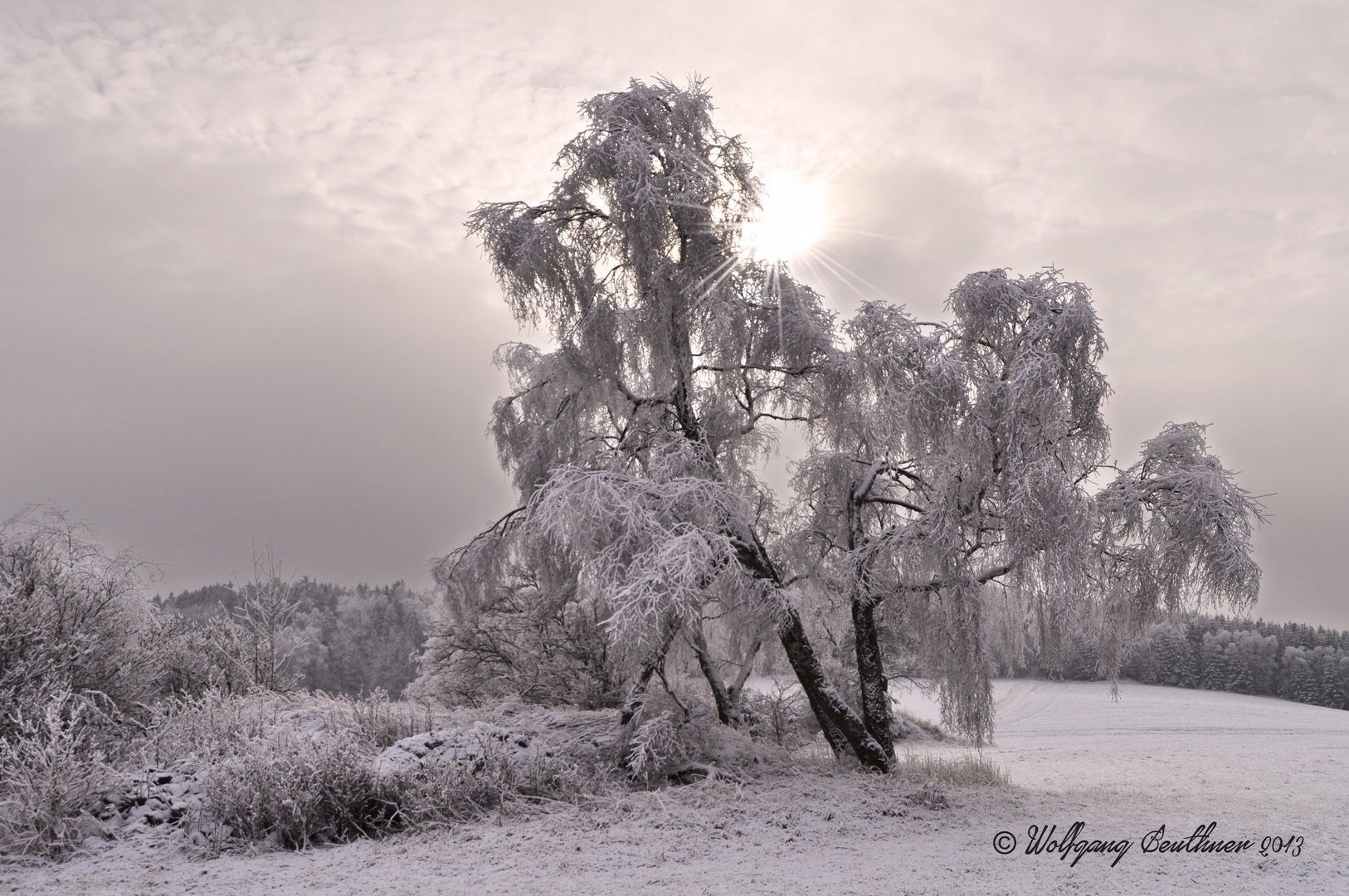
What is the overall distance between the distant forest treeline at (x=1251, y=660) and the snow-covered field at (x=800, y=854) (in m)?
18.6

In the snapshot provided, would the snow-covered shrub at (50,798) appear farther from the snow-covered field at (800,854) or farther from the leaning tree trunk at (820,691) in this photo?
the leaning tree trunk at (820,691)

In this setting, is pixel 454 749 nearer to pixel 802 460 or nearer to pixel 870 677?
pixel 870 677

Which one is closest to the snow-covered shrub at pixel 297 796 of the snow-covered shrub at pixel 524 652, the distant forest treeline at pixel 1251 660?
the snow-covered shrub at pixel 524 652

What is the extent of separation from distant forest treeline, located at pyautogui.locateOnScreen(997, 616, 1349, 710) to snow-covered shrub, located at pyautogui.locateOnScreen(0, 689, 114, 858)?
975 inches

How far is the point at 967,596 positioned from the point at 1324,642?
25.8 m

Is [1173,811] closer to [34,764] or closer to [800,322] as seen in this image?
[800,322]

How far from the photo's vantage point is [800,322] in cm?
925

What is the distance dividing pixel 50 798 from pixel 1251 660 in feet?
108

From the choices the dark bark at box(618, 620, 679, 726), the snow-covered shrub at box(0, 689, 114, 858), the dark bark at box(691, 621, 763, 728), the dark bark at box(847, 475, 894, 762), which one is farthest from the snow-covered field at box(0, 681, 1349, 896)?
the dark bark at box(691, 621, 763, 728)

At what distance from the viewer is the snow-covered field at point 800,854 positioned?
17.1 feet

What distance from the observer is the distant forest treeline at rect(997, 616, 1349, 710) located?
25.6m

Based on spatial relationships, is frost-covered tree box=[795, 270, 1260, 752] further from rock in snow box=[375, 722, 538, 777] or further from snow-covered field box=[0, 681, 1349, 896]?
rock in snow box=[375, 722, 538, 777]

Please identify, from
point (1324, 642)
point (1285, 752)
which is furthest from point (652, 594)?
point (1324, 642)

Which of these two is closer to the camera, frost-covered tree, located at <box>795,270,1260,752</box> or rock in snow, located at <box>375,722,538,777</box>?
rock in snow, located at <box>375,722,538,777</box>
